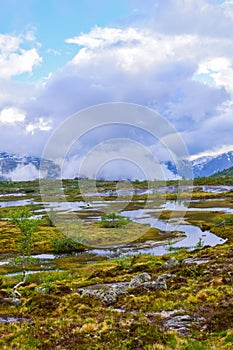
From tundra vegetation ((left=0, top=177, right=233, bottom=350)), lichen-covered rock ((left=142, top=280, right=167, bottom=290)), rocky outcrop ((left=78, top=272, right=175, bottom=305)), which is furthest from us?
lichen-covered rock ((left=142, top=280, right=167, bottom=290))

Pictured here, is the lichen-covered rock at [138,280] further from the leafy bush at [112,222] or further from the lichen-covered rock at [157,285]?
the leafy bush at [112,222]

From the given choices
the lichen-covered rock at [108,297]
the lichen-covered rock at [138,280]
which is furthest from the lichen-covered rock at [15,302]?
the lichen-covered rock at [138,280]

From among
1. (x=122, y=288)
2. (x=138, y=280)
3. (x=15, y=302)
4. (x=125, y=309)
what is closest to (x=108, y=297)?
(x=122, y=288)

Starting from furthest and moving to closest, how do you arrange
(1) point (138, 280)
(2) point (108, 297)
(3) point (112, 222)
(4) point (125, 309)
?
(3) point (112, 222), (1) point (138, 280), (2) point (108, 297), (4) point (125, 309)

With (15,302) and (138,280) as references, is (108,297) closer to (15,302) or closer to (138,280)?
(138,280)

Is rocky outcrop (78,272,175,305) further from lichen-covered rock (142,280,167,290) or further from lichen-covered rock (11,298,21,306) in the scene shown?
lichen-covered rock (11,298,21,306)

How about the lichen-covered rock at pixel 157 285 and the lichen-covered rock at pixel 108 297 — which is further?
the lichen-covered rock at pixel 157 285

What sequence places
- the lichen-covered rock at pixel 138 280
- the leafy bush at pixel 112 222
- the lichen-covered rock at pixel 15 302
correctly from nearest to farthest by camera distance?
the lichen-covered rock at pixel 15 302
the lichen-covered rock at pixel 138 280
the leafy bush at pixel 112 222

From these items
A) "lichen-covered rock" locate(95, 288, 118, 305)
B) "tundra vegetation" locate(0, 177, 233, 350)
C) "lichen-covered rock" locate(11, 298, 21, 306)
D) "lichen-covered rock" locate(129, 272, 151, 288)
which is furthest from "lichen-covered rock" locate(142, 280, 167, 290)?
"lichen-covered rock" locate(11, 298, 21, 306)

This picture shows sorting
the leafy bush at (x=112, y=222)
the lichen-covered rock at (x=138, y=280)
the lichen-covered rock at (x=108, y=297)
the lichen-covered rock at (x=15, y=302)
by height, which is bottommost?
the leafy bush at (x=112, y=222)

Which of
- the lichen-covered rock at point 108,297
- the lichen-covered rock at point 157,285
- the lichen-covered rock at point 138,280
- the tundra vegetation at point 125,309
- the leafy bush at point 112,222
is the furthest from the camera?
the leafy bush at point 112,222

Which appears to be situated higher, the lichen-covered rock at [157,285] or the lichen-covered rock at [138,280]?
the lichen-covered rock at [157,285]

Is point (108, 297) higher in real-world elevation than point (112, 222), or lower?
higher

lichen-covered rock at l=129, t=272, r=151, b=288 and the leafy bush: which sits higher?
lichen-covered rock at l=129, t=272, r=151, b=288
